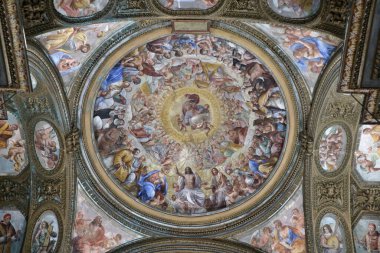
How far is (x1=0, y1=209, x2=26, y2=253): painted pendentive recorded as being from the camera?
54.0 feet

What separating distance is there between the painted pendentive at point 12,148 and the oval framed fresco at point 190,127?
6.68 ft

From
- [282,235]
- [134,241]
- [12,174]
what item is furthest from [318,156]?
[12,174]

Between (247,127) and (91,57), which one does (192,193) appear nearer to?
(247,127)

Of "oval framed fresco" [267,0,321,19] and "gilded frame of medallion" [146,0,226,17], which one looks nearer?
"oval framed fresco" [267,0,321,19]

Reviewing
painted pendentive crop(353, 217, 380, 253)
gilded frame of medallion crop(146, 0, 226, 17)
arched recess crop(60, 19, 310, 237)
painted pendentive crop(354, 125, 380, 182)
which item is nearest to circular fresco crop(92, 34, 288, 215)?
arched recess crop(60, 19, 310, 237)

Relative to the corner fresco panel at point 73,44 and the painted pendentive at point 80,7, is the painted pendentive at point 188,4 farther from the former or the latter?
the corner fresco panel at point 73,44

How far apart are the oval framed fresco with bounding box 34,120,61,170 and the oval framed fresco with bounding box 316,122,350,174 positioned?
778 cm

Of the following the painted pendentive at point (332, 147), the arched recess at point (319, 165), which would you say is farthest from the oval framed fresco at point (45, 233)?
the painted pendentive at point (332, 147)

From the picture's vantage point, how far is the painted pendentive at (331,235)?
1717 cm

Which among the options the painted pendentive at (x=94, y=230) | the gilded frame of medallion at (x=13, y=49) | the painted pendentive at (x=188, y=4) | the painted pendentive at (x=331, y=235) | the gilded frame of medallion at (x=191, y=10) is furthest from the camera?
the painted pendentive at (x=94, y=230)

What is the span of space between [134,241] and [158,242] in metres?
0.77

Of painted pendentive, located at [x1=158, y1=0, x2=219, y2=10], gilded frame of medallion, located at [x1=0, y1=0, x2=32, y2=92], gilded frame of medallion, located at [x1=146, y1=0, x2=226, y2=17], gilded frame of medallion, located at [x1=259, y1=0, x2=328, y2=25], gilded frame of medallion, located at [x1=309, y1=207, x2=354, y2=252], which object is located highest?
painted pendentive, located at [x1=158, y1=0, x2=219, y2=10]

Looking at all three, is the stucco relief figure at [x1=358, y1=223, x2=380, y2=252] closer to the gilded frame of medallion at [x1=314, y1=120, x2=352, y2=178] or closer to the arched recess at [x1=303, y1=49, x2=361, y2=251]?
the arched recess at [x1=303, y1=49, x2=361, y2=251]

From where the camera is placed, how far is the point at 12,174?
673 inches
